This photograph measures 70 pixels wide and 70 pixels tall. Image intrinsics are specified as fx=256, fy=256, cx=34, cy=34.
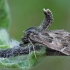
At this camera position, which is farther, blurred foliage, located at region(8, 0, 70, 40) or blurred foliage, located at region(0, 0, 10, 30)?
blurred foliage, located at region(8, 0, 70, 40)

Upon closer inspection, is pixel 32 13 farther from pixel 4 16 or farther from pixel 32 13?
pixel 4 16

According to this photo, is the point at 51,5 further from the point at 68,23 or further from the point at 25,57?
the point at 25,57

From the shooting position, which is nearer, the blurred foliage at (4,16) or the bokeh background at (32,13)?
the blurred foliage at (4,16)

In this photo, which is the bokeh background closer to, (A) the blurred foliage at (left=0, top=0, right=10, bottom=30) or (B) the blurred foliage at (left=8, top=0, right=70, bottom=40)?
(B) the blurred foliage at (left=8, top=0, right=70, bottom=40)

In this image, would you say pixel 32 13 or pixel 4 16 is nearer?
pixel 4 16

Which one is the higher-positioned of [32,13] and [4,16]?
[32,13]

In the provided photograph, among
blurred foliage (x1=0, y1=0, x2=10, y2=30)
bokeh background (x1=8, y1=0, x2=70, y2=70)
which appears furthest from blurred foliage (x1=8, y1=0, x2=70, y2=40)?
blurred foliage (x1=0, y1=0, x2=10, y2=30)

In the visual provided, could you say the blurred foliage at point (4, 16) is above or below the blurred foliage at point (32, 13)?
below

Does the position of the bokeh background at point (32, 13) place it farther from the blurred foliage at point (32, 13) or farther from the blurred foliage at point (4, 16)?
the blurred foliage at point (4, 16)

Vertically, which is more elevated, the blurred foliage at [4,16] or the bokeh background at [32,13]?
the bokeh background at [32,13]

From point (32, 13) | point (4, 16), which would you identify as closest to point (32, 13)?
point (32, 13)

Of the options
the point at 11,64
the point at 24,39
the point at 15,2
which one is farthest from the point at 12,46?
the point at 15,2

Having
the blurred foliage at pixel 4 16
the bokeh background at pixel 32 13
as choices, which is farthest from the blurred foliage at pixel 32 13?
the blurred foliage at pixel 4 16
